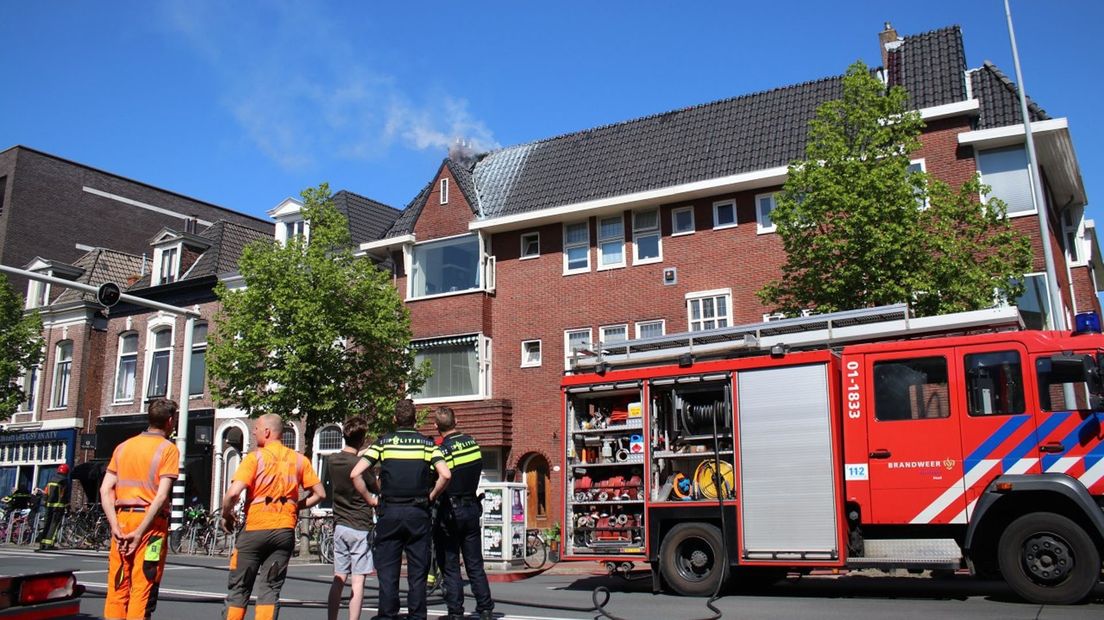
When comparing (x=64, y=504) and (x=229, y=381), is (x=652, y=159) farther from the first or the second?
(x=64, y=504)

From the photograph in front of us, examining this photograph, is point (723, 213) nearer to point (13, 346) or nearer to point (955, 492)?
point (955, 492)

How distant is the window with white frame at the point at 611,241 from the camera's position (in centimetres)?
2506

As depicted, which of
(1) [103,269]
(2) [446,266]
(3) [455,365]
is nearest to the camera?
(3) [455,365]

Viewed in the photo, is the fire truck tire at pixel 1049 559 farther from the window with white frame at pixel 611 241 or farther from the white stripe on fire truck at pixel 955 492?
the window with white frame at pixel 611 241

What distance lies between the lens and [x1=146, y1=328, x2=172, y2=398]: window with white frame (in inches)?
1278

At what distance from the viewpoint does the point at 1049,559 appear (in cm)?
938

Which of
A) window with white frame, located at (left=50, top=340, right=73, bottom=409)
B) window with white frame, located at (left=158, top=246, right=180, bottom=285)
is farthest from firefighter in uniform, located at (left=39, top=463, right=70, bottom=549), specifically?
window with white frame, located at (left=50, top=340, right=73, bottom=409)

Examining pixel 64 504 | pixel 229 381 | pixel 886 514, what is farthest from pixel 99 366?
pixel 886 514

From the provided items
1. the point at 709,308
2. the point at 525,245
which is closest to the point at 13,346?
the point at 525,245

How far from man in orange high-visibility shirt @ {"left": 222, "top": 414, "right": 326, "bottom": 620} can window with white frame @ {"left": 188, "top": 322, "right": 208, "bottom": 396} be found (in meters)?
25.8

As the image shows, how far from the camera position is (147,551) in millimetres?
6625

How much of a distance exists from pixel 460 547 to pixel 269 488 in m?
2.30

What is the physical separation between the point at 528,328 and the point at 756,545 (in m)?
15.4

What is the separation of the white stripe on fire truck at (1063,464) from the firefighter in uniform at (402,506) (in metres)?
6.51
